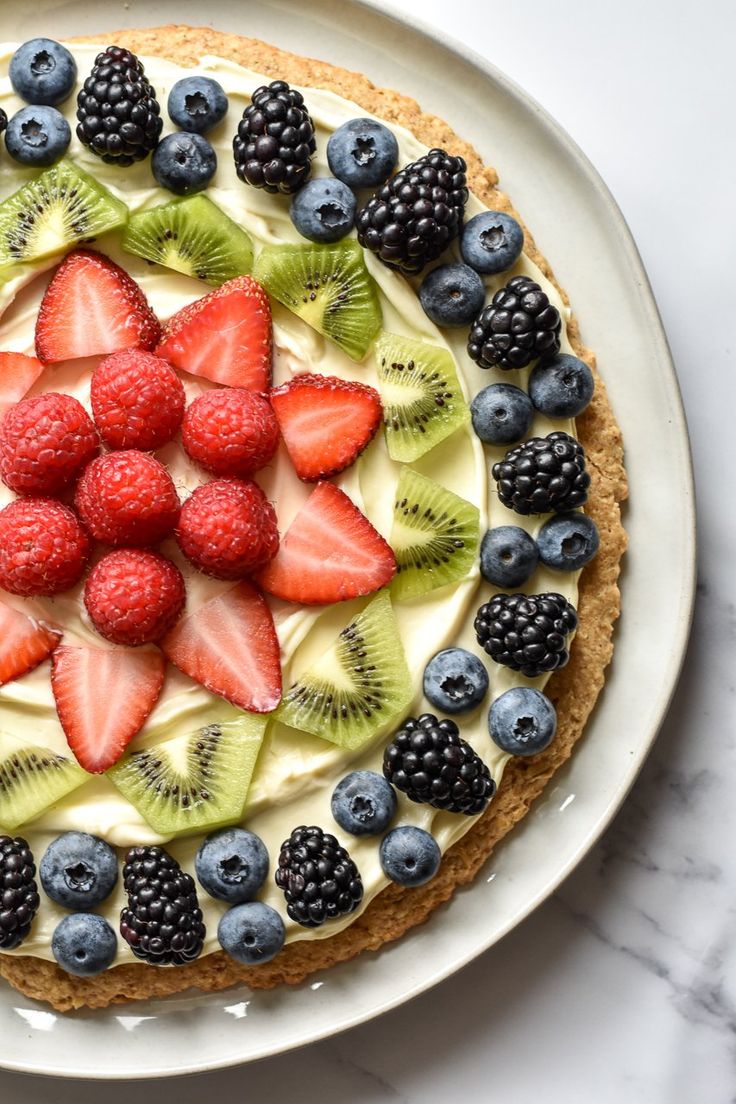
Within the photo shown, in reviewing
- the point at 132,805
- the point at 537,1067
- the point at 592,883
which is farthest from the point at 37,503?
the point at 537,1067

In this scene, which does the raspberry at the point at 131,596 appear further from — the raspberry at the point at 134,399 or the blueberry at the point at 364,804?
the blueberry at the point at 364,804

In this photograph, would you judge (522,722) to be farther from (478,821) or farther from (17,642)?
(17,642)

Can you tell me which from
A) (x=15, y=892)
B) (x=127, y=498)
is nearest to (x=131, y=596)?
(x=127, y=498)

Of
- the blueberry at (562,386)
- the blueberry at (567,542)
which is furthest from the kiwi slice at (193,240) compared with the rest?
the blueberry at (567,542)

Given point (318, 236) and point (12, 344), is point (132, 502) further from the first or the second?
point (318, 236)

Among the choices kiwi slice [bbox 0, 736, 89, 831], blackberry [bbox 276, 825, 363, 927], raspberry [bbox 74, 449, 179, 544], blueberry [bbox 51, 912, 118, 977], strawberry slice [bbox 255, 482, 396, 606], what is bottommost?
blueberry [bbox 51, 912, 118, 977]

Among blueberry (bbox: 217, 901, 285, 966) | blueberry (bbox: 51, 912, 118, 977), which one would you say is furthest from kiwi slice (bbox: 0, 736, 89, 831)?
blueberry (bbox: 217, 901, 285, 966)

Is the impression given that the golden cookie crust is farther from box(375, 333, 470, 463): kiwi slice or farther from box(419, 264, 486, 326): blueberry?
box(375, 333, 470, 463): kiwi slice
